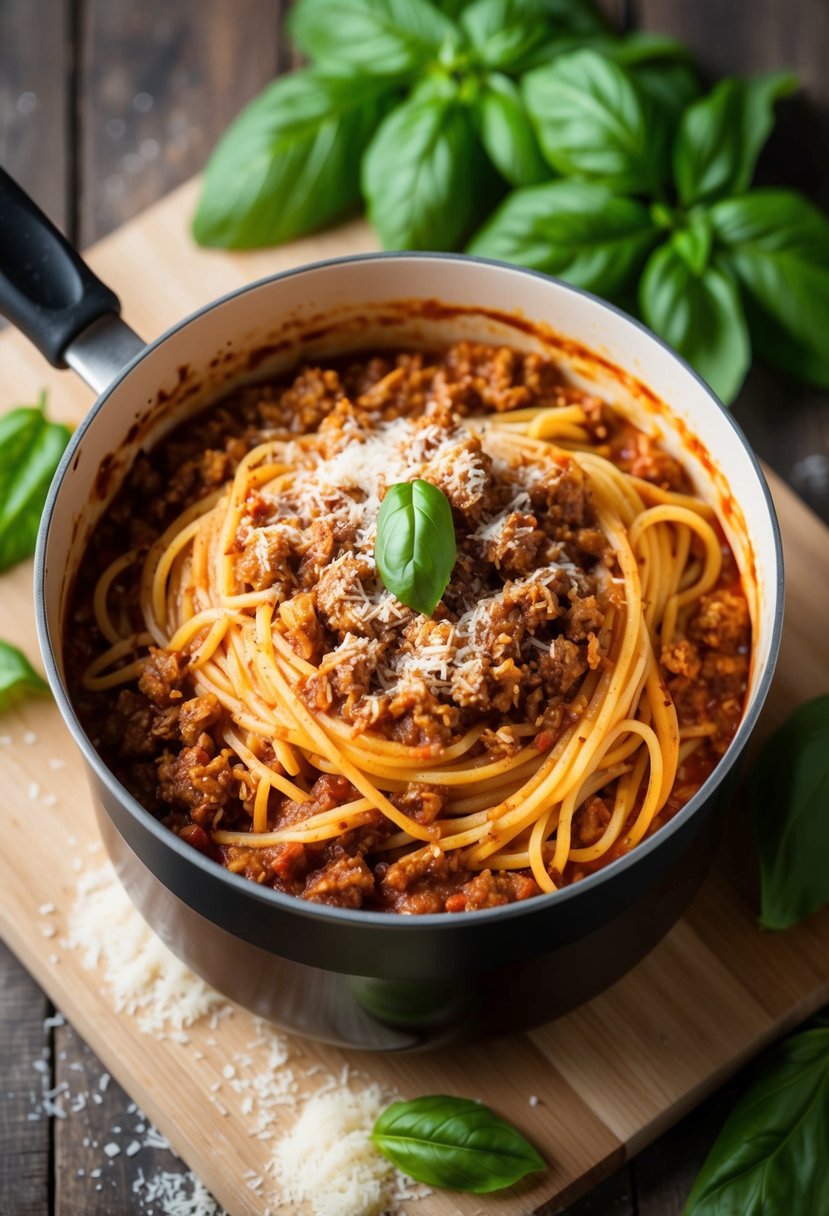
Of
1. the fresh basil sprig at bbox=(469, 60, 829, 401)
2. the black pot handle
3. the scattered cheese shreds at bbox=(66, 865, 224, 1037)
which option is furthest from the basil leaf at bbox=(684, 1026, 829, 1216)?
the black pot handle

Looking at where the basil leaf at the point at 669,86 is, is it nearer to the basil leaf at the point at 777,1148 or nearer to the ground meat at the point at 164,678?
the ground meat at the point at 164,678

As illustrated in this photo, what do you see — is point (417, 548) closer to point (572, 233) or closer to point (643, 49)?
point (572, 233)

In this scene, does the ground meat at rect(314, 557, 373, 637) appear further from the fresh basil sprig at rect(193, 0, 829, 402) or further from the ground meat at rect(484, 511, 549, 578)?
the fresh basil sprig at rect(193, 0, 829, 402)

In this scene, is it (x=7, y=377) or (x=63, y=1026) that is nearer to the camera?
(x=63, y=1026)

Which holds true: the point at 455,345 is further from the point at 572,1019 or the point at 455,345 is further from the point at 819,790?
the point at 572,1019

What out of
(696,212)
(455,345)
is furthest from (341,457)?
(696,212)

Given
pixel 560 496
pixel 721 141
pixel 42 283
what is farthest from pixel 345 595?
pixel 721 141
